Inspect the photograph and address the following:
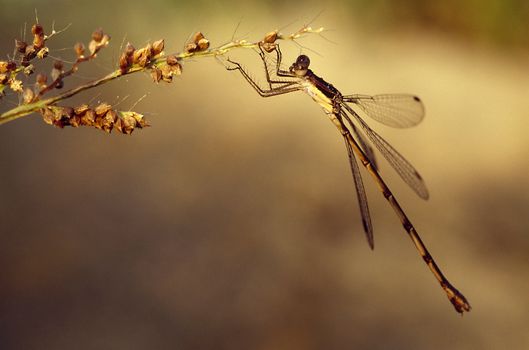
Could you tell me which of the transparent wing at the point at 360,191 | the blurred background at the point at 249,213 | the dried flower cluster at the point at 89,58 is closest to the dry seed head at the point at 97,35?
the dried flower cluster at the point at 89,58

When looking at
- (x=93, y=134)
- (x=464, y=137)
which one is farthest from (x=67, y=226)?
(x=464, y=137)

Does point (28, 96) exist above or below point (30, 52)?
below

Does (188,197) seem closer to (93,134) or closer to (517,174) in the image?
(93,134)

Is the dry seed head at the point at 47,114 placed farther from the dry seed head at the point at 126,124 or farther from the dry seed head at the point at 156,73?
the dry seed head at the point at 156,73

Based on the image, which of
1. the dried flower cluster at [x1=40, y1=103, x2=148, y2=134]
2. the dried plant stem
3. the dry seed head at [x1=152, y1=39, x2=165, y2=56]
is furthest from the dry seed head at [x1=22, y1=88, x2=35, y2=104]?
the dry seed head at [x1=152, y1=39, x2=165, y2=56]

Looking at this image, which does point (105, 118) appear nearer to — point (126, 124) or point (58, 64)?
point (126, 124)

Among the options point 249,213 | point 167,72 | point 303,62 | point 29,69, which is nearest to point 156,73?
point 167,72

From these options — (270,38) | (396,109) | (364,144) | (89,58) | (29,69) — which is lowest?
(364,144)
